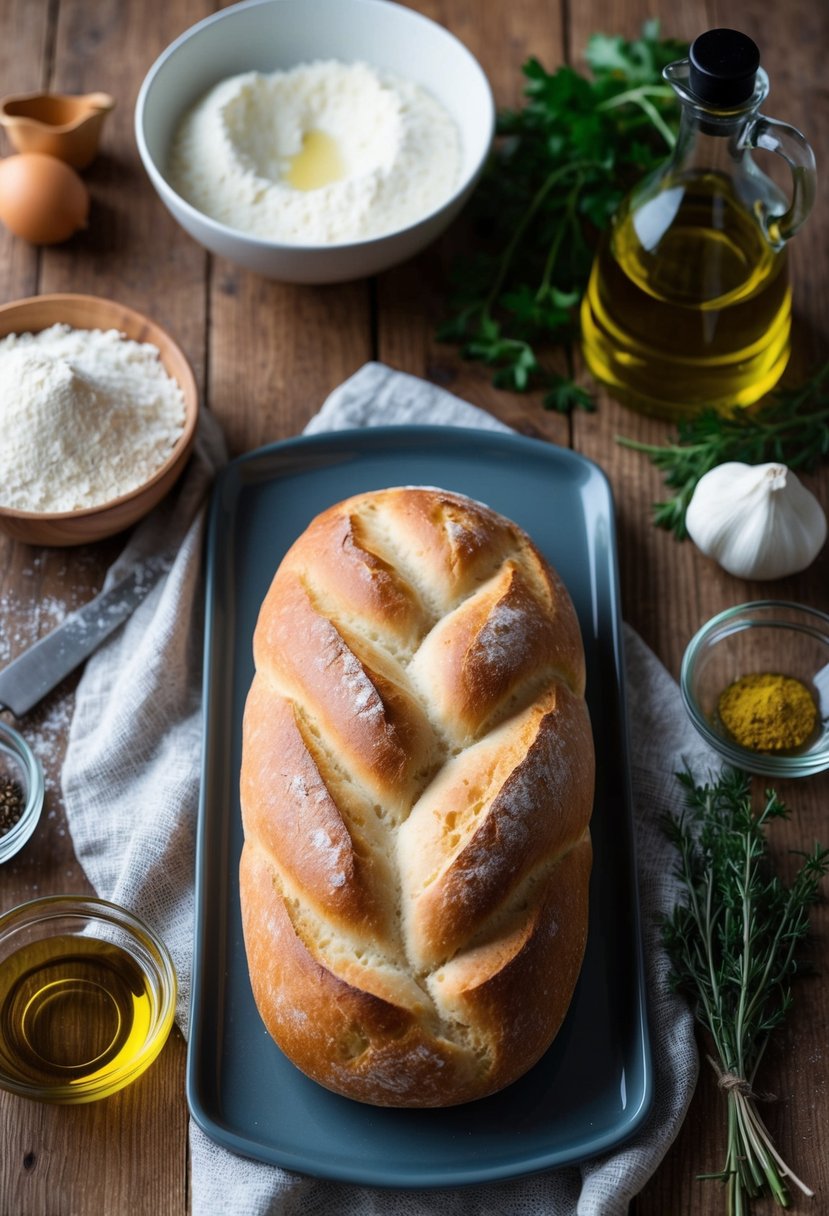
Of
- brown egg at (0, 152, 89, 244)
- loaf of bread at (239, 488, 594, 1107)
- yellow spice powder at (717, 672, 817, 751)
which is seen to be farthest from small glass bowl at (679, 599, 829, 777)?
brown egg at (0, 152, 89, 244)

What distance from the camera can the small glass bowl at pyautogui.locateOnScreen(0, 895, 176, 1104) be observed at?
6.91ft

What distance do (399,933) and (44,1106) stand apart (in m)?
0.70

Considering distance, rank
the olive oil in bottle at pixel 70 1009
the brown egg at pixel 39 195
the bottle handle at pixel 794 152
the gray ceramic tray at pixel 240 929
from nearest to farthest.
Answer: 1. the gray ceramic tray at pixel 240 929
2. the olive oil in bottle at pixel 70 1009
3. the bottle handle at pixel 794 152
4. the brown egg at pixel 39 195

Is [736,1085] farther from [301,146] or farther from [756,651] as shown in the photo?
[301,146]

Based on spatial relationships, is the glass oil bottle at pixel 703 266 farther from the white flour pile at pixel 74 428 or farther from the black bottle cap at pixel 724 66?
the white flour pile at pixel 74 428

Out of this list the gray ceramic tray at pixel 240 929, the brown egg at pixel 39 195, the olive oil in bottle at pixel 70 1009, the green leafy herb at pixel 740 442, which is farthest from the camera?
the brown egg at pixel 39 195

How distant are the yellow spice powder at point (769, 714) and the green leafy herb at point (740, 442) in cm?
40

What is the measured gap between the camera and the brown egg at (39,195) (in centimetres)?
280

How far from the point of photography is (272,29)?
2.94 m

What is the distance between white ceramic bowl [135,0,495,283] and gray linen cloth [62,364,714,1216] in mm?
283

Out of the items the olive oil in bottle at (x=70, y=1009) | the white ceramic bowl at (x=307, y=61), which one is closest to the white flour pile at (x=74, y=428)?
the white ceramic bowl at (x=307, y=61)

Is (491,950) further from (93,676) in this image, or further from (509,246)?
(509,246)

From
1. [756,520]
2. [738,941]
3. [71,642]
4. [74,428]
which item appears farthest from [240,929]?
[756,520]

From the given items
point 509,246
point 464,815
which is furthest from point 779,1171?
point 509,246
